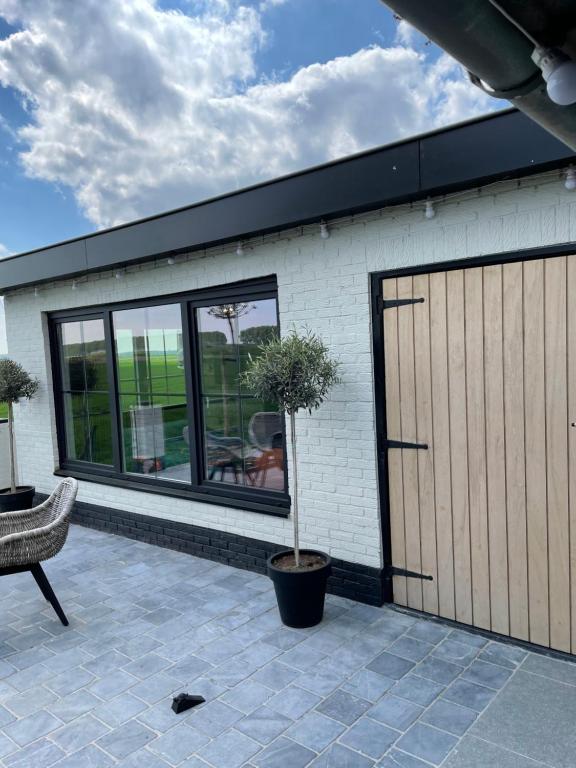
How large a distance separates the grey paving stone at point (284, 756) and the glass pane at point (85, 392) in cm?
378

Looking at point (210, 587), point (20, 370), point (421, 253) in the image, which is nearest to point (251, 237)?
point (421, 253)

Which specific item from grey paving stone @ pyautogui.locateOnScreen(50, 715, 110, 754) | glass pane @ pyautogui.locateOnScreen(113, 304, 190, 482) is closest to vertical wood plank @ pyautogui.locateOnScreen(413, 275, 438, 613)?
grey paving stone @ pyautogui.locateOnScreen(50, 715, 110, 754)

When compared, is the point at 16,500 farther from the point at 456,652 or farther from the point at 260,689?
the point at 456,652

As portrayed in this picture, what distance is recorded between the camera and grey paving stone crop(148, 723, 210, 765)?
7.48 ft

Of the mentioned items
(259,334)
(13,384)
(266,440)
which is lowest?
(266,440)

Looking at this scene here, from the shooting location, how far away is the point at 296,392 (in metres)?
3.22

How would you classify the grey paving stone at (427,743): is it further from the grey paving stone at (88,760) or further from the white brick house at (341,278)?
the grey paving stone at (88,760)

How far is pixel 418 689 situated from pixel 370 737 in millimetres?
422

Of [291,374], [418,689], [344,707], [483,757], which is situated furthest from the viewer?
[291,374]

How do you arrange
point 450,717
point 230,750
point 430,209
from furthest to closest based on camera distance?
point 430,209 < point 450,717 < point 230,750

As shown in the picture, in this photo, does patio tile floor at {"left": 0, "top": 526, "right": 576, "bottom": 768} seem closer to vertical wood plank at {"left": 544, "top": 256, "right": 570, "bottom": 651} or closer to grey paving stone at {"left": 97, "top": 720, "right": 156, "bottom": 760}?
grey paving stone at {"left": 97, "top": 720, "right": 156, "bottom": 760}

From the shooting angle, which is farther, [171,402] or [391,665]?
[171,402]

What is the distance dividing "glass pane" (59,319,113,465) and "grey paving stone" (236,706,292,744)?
3.56 m

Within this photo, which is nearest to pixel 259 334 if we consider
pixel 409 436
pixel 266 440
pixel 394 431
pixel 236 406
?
pixel 236 406
